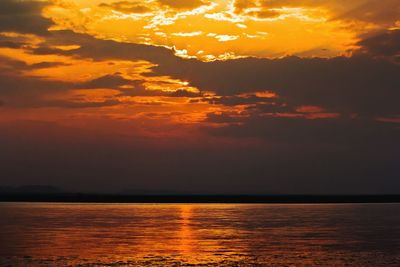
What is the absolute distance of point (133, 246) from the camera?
4547 centimetres

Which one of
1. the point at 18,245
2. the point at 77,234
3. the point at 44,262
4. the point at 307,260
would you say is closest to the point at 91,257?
the point at 44,262

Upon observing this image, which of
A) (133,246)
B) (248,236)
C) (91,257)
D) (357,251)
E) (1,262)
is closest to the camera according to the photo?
(1,262)

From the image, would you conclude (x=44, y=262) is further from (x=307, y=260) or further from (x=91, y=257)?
(x=307, y=260)

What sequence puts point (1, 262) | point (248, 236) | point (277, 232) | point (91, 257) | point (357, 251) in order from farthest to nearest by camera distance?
1. point (277, 232)
2. point (248, 236)
3. point (357, 251)
4. point (91, 257)
5. point (1, 262)

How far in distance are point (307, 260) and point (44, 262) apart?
15.7 m

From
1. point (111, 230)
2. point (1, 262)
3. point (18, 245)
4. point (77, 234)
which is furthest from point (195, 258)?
point (111, 230)

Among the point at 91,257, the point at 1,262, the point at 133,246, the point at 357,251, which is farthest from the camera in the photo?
the point at 133,246

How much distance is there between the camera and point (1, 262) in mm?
35500

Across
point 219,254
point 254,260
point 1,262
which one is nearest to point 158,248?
point 219,254

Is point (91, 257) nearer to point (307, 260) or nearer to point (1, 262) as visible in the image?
point (1, 262)

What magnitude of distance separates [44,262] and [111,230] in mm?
26285

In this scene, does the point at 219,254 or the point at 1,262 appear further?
the point at 219,254

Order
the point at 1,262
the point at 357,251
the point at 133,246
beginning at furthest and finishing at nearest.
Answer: the point at 133,246
the point at 357,251
the point at 1,262

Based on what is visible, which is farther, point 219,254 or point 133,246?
point 133,246
